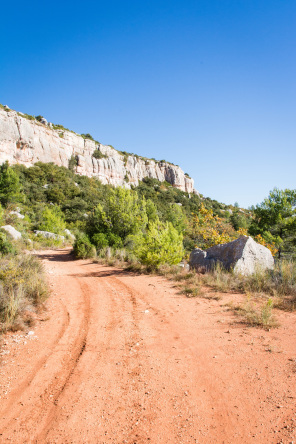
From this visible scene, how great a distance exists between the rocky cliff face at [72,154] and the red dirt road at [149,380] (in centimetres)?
4529

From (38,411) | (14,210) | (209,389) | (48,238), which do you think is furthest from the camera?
(14,210)

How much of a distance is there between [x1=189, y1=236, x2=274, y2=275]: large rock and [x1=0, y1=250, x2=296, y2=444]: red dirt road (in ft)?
11.3

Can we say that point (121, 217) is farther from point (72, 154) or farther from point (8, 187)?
point (72, 154)

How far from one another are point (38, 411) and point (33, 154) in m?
51.8

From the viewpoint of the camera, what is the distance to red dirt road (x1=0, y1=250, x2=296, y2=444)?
7.51 feet

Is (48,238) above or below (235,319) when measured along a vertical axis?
above

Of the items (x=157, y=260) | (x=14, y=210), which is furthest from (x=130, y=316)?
(x=14, y=210)

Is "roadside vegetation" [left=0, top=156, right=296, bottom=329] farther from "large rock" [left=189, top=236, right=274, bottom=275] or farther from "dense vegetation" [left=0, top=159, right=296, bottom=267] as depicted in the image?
"large rock" [left=189, top=236, right=274, bottom=275]

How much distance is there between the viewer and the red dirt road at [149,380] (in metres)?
2.29

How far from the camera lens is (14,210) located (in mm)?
28641

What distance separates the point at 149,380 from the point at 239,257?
6.60m

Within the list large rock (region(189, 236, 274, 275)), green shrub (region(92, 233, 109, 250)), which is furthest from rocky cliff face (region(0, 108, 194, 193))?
large rock (region(189, 236, 274, 275))

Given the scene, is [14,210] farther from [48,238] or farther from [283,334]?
[283,334]

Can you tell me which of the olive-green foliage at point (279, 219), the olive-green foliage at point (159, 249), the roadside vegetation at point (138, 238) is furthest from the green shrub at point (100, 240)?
the olive-green foliage at point (279, 219)
